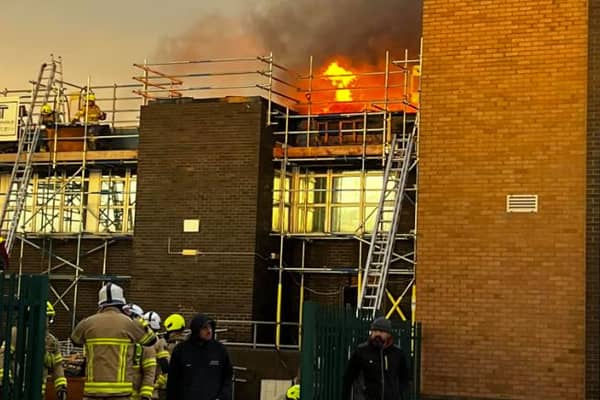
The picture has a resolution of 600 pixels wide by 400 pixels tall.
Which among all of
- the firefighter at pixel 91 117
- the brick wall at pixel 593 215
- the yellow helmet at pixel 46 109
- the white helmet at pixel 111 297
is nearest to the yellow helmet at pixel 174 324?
the white helmet at pixel 111 297

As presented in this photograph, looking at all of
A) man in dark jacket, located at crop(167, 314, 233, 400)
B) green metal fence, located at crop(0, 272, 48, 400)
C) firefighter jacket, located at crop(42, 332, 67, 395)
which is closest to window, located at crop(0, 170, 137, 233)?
man in dark jacket, located at crop(167, 314, 233, 400)

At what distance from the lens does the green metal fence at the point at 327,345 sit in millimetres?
12219

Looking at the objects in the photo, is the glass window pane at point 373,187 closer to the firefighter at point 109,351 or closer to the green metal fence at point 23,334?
the firefighter at point 109,351

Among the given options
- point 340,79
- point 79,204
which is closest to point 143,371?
point 79,204

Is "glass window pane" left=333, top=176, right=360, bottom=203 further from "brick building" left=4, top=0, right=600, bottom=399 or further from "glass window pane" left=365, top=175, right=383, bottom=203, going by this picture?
"brick building" left=4, top=0, right=600, bottom=399

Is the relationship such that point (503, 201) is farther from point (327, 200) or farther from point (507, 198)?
point (327, 200)

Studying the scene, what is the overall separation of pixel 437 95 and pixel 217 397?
658cm

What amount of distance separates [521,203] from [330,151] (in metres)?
8.41

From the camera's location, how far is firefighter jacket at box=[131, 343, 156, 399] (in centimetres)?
935

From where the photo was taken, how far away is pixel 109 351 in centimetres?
920

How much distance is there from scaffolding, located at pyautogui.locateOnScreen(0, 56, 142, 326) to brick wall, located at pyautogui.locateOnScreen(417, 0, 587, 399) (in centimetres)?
1053

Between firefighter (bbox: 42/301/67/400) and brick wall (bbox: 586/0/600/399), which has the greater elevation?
brick wall (bbox: 586/0/600/399)

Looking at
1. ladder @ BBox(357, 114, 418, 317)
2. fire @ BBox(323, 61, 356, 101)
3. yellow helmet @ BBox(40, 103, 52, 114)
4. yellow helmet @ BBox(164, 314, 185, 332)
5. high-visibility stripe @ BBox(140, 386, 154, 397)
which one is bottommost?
high-visibility stripe @ BBox(140, 386, 154, 397)

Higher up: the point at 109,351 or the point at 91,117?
the point at 91,117
